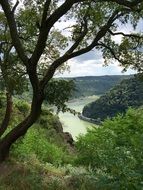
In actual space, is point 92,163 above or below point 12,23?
below

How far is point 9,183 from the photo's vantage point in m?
14.5

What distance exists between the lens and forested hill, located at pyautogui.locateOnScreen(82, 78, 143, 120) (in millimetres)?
148875

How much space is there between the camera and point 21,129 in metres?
17.6

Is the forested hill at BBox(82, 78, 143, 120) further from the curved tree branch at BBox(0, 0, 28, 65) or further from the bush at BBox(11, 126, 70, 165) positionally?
the curved tree branch at BBox(0, 0, 28, 65)

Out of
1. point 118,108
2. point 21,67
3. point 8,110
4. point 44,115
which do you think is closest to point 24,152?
point 8,110

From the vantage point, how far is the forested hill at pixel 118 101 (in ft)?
488

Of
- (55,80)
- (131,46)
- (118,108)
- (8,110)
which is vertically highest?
(131,46)

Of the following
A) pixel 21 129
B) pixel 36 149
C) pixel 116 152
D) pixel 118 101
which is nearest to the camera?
pixel 116 152

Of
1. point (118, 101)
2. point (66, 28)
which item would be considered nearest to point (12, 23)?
point (66, 28)

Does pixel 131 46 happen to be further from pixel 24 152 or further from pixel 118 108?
pixel 118 108

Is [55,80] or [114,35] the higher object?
[114,35]

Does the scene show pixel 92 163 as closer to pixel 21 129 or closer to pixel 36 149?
pixel 21 129

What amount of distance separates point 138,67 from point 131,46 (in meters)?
0.88

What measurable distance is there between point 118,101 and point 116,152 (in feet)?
466
